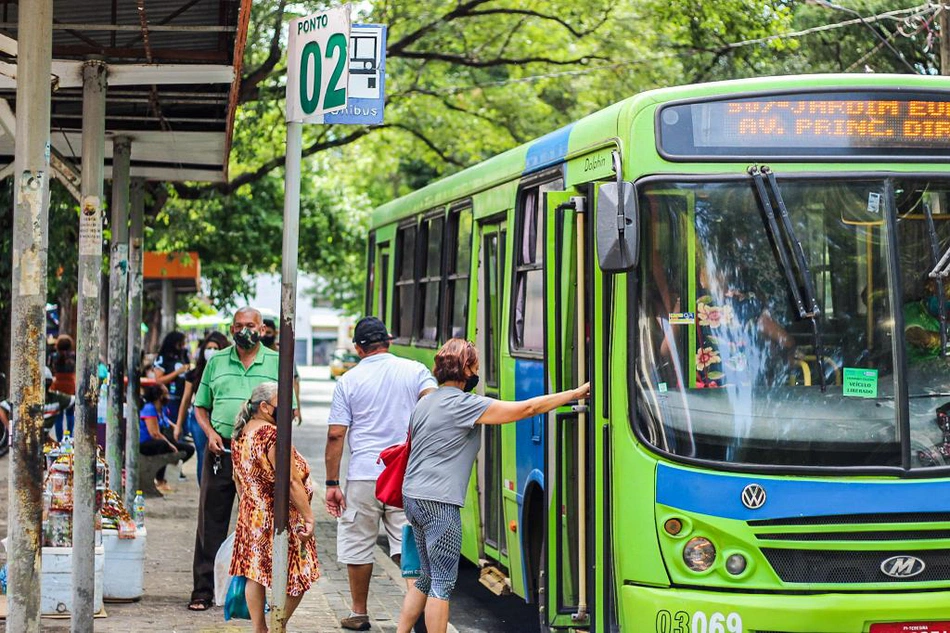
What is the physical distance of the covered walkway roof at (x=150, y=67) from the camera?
830 cm

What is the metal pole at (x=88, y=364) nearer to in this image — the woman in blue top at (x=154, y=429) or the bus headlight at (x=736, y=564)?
the bus headlight at (x=736, y=564)

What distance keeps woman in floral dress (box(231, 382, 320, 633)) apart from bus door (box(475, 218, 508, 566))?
1885mm

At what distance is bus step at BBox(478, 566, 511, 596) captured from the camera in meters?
8.88

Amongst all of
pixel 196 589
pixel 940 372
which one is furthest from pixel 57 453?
pixel 940 372

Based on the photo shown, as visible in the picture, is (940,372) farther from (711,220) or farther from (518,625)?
(518,625)

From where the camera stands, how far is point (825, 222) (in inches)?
253

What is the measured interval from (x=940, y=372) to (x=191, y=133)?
23.0 feet

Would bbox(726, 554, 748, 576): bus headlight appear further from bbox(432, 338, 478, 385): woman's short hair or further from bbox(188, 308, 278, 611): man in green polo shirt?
bbox(188, 308, 278, 611): man in green polo shirt

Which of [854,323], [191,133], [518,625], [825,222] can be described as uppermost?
[191,133]

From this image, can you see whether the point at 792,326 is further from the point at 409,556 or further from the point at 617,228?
the point at 409,556

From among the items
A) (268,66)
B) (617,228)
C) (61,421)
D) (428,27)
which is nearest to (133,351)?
(268,66)

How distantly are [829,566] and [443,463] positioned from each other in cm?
196

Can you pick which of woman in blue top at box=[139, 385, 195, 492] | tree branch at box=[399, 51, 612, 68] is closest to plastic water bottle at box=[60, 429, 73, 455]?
woman in blue top at box=[139, 385, 195, 492]

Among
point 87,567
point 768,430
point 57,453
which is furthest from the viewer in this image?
point 57,453
